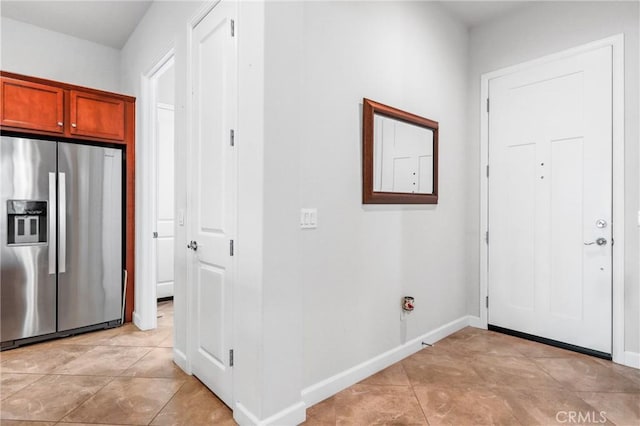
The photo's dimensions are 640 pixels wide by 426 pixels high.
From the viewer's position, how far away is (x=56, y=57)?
12.0ft

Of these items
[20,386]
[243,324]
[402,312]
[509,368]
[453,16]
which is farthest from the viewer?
[453,16]

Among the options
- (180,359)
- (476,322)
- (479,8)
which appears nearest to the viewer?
(180,359)

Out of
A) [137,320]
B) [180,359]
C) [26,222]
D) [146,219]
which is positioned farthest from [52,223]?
[180,359]

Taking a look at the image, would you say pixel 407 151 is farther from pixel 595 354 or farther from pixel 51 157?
pixel 51 157

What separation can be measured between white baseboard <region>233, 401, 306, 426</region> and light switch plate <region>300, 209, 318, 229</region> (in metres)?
0.94

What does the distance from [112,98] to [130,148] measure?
1.62 feet

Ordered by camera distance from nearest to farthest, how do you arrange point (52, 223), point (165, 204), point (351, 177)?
1. point (351, 177)
2. point (52, 223)
3. point (165, 204)

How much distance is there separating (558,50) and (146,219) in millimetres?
3947

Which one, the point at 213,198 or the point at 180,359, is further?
the point at 180,359

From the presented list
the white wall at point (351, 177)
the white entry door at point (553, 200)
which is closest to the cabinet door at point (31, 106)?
the white wall at point (351, 177)

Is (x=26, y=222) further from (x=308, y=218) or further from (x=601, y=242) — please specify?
(x=601, y=242)

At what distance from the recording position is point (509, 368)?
244 cm

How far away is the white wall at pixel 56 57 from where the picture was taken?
11.3 ft

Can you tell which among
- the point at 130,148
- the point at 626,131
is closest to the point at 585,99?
the point at 626,131
